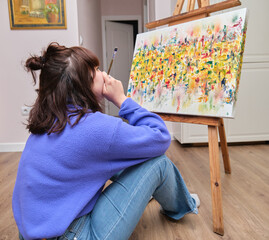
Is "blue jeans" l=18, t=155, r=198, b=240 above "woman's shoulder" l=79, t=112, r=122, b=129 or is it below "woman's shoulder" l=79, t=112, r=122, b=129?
below

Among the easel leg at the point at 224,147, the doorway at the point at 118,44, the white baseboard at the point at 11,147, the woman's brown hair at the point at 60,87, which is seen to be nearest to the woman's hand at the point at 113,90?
the woman's brown hair at the point at 60,87

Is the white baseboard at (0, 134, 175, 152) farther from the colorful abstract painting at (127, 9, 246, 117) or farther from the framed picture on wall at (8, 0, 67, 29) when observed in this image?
the colorful abstract painting at (127, 9, 246, 117)

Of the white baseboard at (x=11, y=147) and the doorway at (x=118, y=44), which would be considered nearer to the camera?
the white baseboard at (x=11, y=147)

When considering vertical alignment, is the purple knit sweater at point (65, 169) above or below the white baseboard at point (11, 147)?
above

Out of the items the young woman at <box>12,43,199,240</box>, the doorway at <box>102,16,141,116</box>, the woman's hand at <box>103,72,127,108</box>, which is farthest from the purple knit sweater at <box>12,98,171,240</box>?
the doorway at <box>102,16,141,116</box>

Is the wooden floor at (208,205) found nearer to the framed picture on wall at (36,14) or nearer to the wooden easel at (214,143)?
the wooden easel at (214,143)

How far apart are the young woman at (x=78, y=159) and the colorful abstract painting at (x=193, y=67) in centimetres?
41

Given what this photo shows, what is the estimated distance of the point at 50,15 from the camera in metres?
2.31

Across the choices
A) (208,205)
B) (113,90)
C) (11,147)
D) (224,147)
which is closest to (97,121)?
(113,90)

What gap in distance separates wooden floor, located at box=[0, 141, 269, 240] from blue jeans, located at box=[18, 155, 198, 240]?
30 cm

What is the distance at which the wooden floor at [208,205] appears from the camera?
3.44 feet

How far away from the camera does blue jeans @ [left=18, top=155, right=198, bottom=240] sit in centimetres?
72

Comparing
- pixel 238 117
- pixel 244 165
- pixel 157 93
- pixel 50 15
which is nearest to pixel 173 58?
pixel 157 93

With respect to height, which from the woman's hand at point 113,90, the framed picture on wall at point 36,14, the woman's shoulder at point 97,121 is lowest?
the woman's shoulder at point 97,121
